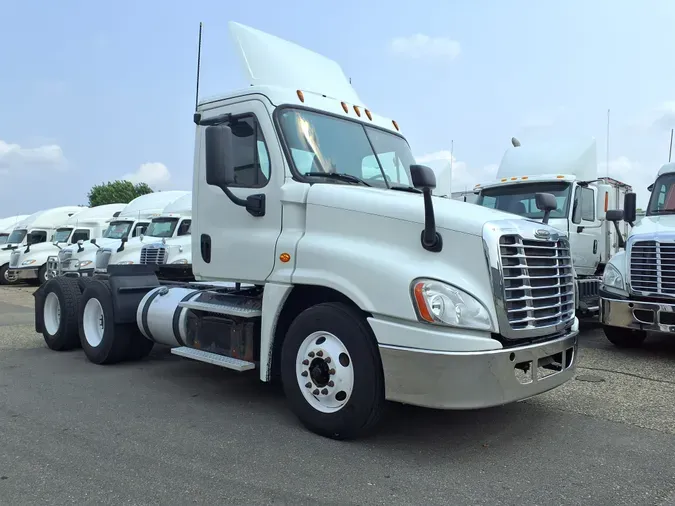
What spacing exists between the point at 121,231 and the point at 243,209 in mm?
14283

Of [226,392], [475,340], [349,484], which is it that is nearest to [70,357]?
[226,392]

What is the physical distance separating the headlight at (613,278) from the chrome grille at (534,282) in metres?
3.52

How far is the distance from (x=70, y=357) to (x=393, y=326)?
547cm

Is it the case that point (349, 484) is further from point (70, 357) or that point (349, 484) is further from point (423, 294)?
point (70, 357)

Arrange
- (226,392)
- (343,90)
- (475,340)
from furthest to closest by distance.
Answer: (343,90), (226,392), (475,340)

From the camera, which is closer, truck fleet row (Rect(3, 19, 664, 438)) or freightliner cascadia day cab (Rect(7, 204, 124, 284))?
truck fleet row (Rect(3, 19, 664, 438))

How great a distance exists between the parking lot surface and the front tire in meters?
1.91

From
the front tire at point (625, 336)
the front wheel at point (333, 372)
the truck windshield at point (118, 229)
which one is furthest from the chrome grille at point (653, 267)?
the truck windshield at point (118, 229)

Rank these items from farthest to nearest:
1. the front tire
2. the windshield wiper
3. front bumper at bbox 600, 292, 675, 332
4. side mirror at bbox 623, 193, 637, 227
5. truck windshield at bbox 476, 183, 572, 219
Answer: truck windshield at bbox 476, 183, 572, 219, side mirror at bbox 623, 193, 637, 227, the front tire, front bumper at bbox 600, 292, 675, 332, the windshield wiper

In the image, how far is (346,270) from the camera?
4.36 metres

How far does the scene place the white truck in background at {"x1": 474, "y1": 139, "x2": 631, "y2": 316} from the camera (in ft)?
32.3

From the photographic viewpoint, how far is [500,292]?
4.07 metres

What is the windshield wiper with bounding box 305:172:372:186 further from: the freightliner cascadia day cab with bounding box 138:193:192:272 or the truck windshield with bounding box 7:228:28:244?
the truck windshield with bounding box 7:228:28:244

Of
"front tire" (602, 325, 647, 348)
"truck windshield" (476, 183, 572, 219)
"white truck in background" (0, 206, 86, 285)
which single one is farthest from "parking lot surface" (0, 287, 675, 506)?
"white truck in background" (0, 206, 86, 285)
